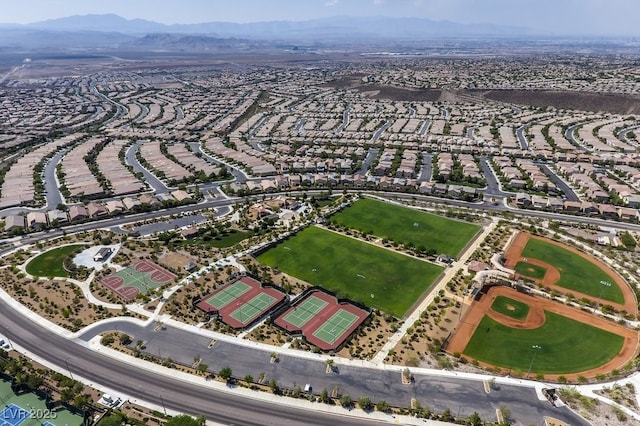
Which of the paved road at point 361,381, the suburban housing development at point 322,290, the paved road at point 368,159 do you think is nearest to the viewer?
the paved road at point 361,381

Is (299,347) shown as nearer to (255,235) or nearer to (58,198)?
(255,235)

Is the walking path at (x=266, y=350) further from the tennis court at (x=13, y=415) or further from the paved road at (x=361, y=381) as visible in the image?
the tennis court at (x=13, y=415)

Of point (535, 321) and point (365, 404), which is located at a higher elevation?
point (535, 321)

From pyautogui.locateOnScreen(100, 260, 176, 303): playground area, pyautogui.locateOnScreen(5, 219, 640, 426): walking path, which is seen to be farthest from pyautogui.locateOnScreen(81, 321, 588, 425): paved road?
pyautogui.locateOnScreen(100, 260, 176, 303): playground area

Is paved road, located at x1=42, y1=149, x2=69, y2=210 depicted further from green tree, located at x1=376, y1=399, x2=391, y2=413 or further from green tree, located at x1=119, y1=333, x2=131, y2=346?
green tree, located at x1=376, y1=399, x2=391, y2=413

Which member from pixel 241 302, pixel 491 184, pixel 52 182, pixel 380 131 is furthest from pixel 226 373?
pixel 380 131

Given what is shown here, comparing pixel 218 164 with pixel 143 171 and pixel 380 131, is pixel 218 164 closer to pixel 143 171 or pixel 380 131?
pixel 143 171

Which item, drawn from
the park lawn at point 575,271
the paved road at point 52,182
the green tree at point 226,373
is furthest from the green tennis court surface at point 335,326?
the paved road at point 52,182
